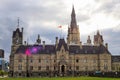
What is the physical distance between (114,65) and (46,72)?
3188 centimetres

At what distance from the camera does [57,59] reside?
126m

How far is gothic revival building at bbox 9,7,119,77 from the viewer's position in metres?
125

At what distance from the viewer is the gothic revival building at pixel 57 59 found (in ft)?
411

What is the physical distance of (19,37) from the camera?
432ft

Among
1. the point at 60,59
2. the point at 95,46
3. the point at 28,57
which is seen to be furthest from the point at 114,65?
the point at 28,57

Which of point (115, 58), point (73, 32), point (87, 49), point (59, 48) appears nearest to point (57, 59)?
point (59, 48)

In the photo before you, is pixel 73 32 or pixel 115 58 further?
pixel 73 32

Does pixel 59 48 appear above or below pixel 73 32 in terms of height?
below

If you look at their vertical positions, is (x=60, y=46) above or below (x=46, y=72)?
above

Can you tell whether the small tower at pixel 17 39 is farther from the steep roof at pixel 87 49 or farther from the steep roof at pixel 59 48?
the steep roof at pixel 87 49

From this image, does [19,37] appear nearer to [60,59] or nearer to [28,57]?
[28,57]

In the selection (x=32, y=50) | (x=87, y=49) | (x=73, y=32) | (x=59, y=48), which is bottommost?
(x=32, y=50)

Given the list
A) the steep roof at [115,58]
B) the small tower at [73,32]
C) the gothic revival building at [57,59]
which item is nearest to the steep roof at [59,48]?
the gothic revival building at [57,59]

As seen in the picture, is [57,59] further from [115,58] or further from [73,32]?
[73,32]
